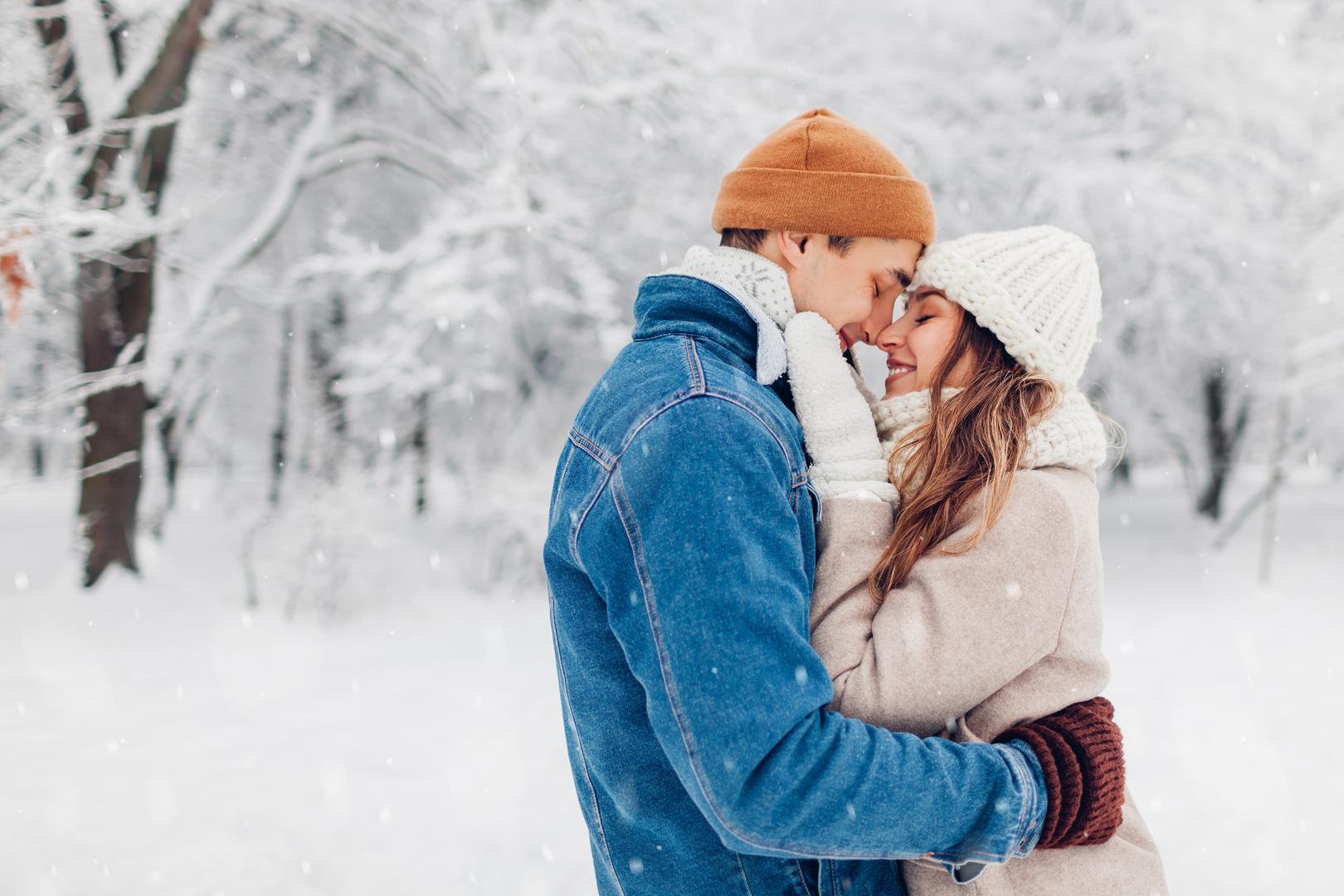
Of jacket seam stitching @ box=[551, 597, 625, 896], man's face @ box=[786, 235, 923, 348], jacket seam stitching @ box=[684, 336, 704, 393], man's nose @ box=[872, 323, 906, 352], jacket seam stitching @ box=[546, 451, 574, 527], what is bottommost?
jacket seam stitching @ box=[551, 597, 625, 896]

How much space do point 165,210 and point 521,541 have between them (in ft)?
15.6

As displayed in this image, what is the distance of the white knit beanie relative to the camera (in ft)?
5.47

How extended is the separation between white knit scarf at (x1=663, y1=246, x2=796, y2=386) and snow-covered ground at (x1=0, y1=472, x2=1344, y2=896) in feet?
11.6

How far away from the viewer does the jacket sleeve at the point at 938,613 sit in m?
1.27

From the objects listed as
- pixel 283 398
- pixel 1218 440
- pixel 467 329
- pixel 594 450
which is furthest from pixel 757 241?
pixel 1218 440

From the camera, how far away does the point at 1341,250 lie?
10914 millimetres

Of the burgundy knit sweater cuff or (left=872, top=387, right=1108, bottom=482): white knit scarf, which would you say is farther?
(left=872, top=387, right=1108, bottom=482): white knit scarf

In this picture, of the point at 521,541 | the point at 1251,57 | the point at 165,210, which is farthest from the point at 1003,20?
the point at 165,210

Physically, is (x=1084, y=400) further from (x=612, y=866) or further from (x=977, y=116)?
(x=977, y=116)

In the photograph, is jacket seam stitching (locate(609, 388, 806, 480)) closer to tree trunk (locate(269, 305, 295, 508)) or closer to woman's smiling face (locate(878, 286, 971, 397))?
woman's smiling face (locate(878, 286, 971, 397))

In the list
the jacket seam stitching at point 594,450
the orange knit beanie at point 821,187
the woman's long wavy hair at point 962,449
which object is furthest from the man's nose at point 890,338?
the jacket seam stitching at point 594,450

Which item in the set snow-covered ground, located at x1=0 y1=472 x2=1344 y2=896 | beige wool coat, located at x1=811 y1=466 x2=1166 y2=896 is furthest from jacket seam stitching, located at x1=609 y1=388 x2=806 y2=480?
snow-covered ground, located at x1=0 y1=472 x2=1344 y2=896

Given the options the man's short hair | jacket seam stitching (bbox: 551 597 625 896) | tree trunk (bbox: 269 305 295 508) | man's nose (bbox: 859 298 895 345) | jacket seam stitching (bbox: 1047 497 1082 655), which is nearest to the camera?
jacket seam stitching (bbox: 1047 497 1082 655)

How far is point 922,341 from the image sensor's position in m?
1.76
